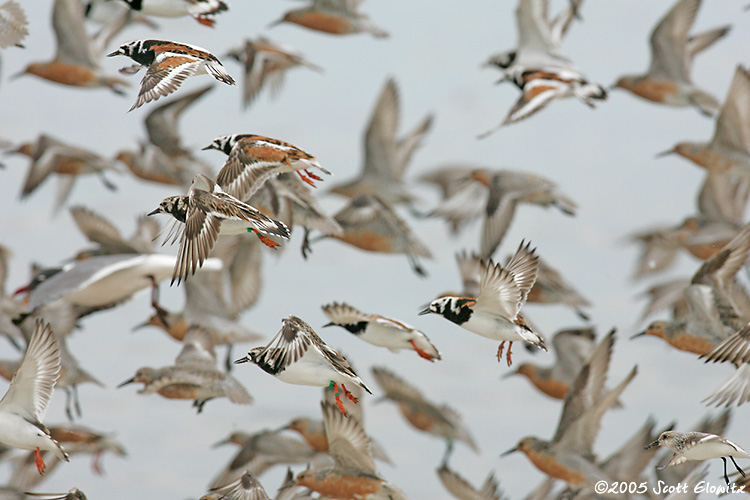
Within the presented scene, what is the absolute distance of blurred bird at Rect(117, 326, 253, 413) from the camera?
8.81 m

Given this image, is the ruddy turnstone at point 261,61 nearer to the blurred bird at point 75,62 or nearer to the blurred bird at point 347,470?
the blurred bird at point 75,62

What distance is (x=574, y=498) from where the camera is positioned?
911 centimetres

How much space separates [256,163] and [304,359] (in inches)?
62.4

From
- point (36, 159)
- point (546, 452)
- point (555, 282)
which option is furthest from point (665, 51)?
point (36, 159)

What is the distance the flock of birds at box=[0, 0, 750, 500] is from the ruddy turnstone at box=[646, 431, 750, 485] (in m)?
0.01

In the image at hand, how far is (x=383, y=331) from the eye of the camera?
742 centimetres

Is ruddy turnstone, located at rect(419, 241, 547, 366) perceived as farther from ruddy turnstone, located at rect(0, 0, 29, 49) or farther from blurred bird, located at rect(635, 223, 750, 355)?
ruddy turnstone, located at rect(0, 0, 29, 49)

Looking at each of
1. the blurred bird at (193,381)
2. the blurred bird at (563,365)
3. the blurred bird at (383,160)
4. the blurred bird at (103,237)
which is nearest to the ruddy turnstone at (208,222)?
the blurred bird at (193,381)

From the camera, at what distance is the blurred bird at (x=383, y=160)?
12672 mm

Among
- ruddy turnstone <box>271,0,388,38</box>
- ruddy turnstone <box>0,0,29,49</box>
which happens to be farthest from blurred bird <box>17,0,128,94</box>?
ruddy turnstone <box>0,0,29,49</box>

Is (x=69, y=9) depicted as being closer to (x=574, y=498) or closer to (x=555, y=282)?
(x=555, y=282)

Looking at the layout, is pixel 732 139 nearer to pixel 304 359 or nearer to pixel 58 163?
pixel 304 359

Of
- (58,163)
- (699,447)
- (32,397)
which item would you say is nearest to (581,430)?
(699,447)

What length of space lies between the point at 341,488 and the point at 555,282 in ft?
12.6
